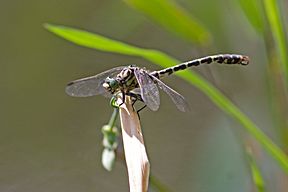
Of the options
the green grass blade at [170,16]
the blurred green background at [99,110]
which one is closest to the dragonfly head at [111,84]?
the green grass blade at [170,16]

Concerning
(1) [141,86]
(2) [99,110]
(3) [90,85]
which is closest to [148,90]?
(1) [141,86]

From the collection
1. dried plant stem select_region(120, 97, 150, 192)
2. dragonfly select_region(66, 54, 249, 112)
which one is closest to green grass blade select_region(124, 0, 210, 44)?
dragonfly select_region(66, 54, 249, 112)

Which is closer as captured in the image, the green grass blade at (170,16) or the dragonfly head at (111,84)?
the dragonfly head at (111,84)

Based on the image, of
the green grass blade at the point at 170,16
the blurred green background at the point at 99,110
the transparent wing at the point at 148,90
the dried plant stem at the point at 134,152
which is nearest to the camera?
the dried plant stem at the point at 134,152

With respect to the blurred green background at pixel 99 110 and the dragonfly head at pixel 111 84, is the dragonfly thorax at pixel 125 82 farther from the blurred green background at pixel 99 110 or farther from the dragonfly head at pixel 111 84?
the blurred green background at pixel 99 110

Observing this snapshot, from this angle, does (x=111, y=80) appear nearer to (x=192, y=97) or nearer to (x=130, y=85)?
(x=130, y=85)

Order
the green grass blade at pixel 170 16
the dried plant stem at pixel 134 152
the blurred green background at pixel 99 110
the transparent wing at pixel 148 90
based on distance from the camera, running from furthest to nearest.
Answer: the blurred green background at pixel 99 110
the green grass blade at pixel 170 16
the transparent wing at pixel 148 90
the dried plant stem at pixel 134 152

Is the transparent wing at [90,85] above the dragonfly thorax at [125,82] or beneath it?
above
